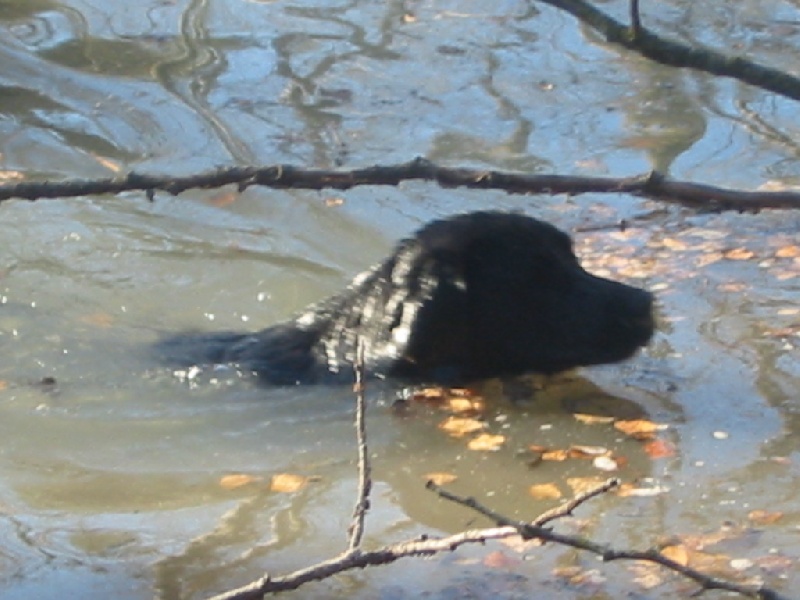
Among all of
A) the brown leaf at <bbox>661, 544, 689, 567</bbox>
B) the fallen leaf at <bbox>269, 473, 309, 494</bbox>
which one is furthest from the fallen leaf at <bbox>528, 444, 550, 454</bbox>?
the brown leaf at <bbox>661, 544, 689, 567</bbox>

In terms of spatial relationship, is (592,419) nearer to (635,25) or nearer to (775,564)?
(775,564)

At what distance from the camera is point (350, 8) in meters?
13.4

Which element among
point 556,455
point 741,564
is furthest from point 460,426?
point 741,564

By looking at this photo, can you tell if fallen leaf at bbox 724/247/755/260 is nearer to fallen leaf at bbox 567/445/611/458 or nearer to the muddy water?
the muddy water

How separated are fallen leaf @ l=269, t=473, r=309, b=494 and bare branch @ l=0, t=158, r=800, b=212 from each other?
5.94ft

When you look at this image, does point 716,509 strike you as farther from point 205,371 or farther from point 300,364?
point 205,371

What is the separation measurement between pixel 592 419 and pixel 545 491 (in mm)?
829

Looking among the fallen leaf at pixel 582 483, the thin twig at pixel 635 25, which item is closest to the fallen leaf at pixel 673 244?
the fallen leaf at pixel 582 483

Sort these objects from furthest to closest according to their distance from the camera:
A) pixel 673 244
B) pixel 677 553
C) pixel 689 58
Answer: pixel 673 244
pixel 677 553
pixel 689 58

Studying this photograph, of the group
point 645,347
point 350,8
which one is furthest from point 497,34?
point 645,347

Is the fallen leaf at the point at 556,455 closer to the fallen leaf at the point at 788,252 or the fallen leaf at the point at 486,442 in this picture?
the fallen leaf at the point at 486,442

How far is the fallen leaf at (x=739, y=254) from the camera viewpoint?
27.0ft

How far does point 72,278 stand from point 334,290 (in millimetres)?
1552

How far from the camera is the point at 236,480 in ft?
18.0
